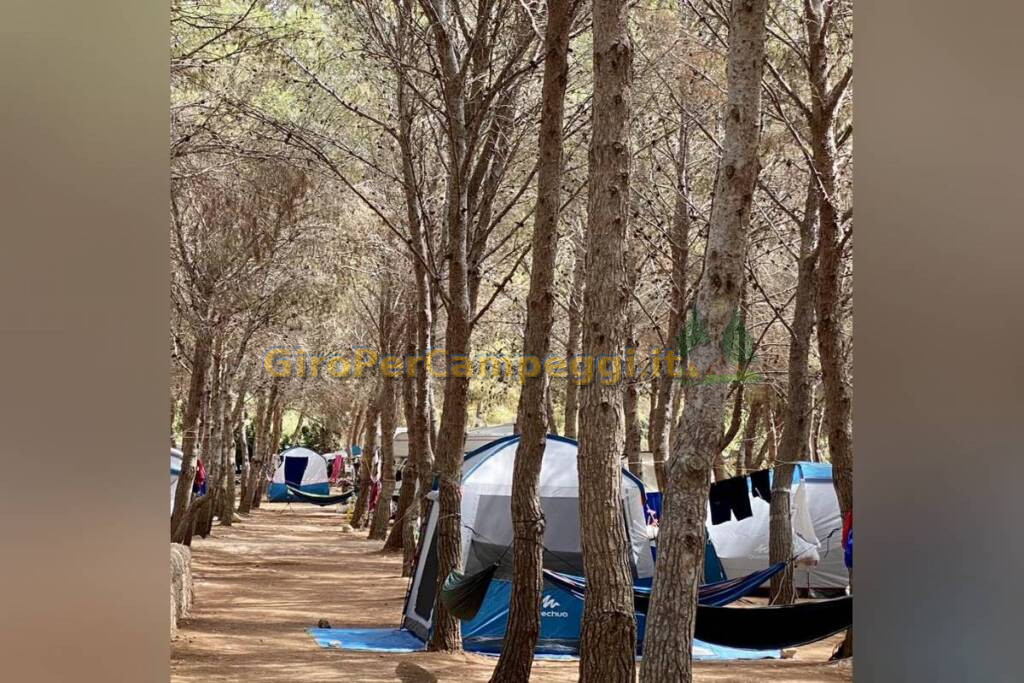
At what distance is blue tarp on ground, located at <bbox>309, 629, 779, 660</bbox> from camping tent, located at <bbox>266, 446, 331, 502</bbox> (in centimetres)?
2796

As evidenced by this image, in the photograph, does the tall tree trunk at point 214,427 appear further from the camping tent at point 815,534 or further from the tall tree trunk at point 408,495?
the camping tent at point 815,534

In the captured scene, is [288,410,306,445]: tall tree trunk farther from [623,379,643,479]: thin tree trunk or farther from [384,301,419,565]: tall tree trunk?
[623,379,643,479]: thin tree trunk

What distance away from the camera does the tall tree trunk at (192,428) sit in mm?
13276

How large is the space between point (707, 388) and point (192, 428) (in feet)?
32.5

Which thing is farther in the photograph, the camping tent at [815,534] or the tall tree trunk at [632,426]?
the camping tent at [815,534]

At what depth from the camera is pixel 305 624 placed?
10539mm

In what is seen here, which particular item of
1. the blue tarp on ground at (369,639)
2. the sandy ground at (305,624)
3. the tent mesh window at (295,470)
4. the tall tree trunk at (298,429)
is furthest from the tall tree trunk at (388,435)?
the tall tree trunk at (298,429)

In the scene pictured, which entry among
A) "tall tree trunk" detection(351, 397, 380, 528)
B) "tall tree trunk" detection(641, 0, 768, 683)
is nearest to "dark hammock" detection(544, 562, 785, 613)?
"tall tree trunk" detection(641, 0, 768, 683)

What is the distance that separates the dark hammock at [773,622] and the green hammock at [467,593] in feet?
4.61

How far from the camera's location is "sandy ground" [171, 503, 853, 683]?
7883mm
